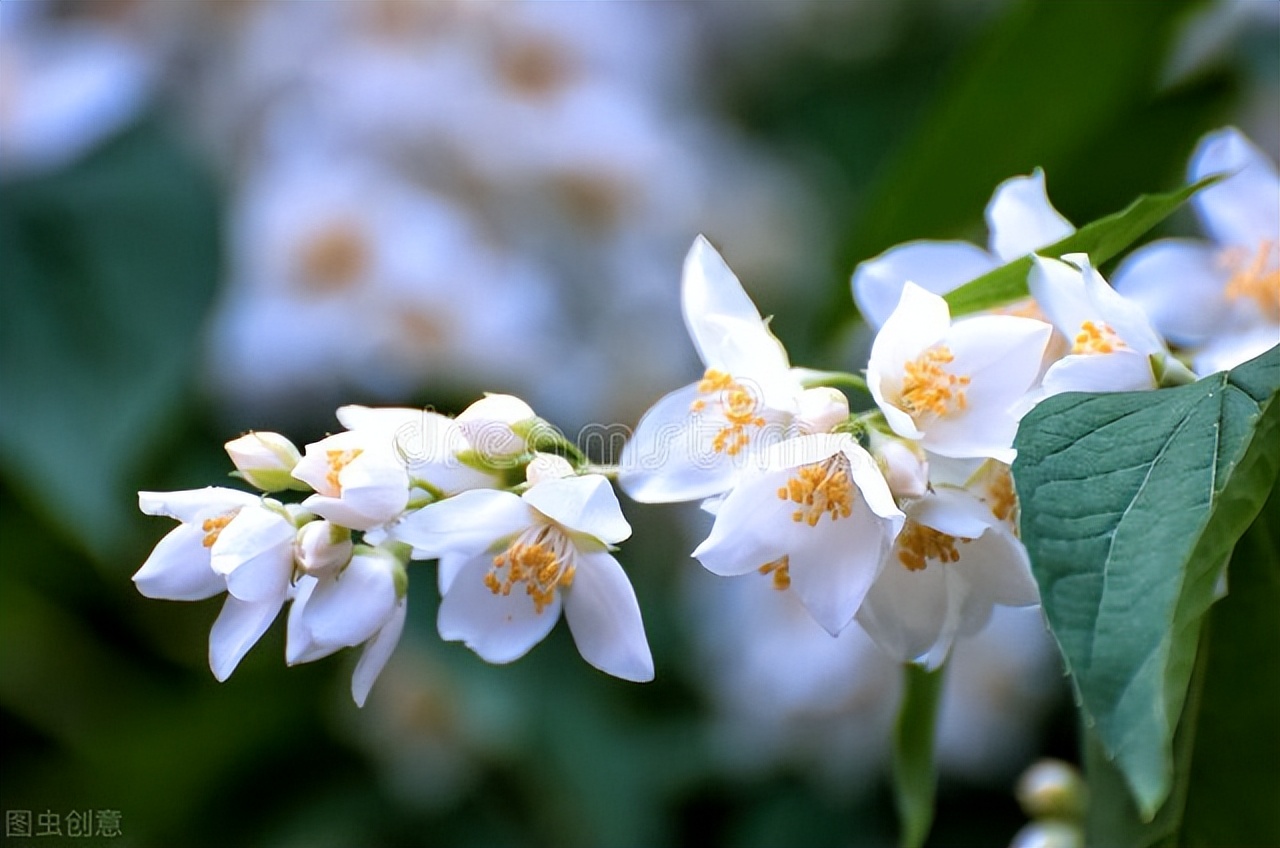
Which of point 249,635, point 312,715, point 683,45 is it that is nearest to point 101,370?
point 312,715

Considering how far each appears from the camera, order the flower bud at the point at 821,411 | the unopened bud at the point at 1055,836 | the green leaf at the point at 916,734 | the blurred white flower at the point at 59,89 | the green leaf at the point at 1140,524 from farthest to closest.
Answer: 1. the blurred white flower at the point at 59,89
2. the unopened bud at the point at 1055,836
3. the green leaf at the point at 916,734
4. the flower bud at the point at 821,411
5. the green leaf at the point at 1140,524

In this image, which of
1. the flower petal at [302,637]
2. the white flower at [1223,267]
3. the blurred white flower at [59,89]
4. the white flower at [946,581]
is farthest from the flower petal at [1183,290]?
the blurred white flower at [59,89]

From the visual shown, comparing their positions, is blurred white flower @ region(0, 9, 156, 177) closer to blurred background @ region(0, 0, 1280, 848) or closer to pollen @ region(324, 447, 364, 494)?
blurred background @ region(0, 0, 1280, 848)

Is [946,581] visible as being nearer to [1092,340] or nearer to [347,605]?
[1092,340]

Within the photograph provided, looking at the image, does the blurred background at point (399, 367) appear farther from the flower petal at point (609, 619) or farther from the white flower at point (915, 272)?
the flower petal at point (609, 619)

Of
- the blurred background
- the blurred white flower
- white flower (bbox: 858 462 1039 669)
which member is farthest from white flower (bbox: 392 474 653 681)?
the blurred white flower

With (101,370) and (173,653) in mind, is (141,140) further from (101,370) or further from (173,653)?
(173,653)

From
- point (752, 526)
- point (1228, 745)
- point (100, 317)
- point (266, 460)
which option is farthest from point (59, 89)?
point (1228, 745)
